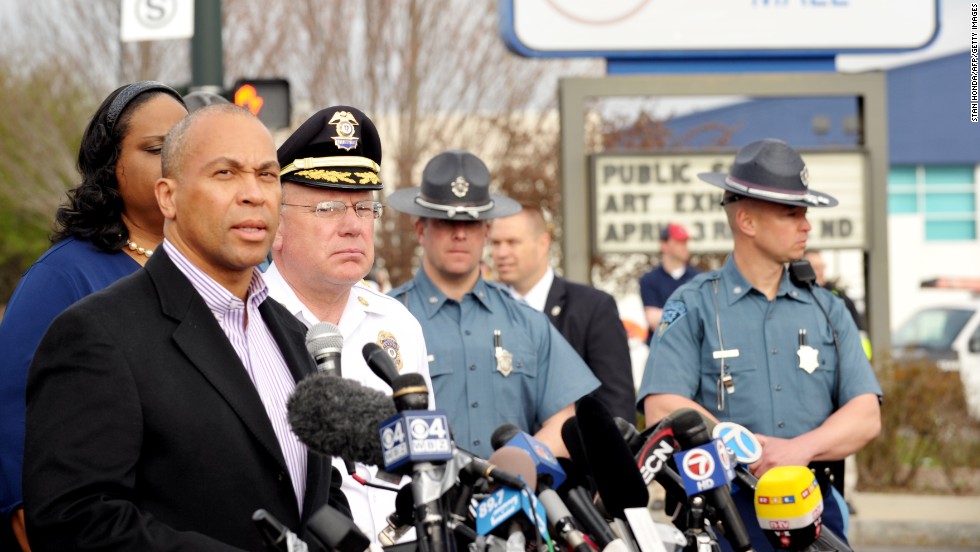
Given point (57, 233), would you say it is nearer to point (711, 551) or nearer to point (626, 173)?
point (711, 551)

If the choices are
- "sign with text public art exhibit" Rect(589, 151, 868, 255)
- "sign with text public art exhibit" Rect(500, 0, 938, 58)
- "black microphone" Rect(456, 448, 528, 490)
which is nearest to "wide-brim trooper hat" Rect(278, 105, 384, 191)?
"black microphone" Rect(456, 448, 528, 490)

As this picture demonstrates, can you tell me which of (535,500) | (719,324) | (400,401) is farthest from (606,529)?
(719,324)

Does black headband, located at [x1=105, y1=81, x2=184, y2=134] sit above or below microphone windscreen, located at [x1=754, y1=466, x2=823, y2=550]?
above

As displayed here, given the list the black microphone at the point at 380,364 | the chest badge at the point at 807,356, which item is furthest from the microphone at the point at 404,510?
the chest badge at the point at 807,356

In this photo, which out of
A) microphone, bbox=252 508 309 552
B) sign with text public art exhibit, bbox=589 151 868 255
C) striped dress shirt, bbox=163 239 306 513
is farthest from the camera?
sign with text public art exhibit, bbox=589 151 868 255

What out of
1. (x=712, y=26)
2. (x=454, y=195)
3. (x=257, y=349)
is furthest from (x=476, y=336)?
(x=712, y=26)

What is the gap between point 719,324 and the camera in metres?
5.79

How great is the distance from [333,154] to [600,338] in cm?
301

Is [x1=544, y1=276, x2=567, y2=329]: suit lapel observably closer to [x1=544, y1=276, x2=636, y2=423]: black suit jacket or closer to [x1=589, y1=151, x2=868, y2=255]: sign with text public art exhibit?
[x1=544, y1=276, x2=636, y2=423]: black suit jacket

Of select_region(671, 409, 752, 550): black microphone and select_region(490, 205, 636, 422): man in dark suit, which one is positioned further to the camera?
select_region(490, 205, 636, 422): man in dark suit

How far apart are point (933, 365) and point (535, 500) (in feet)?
40.6

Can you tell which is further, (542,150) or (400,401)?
(542,150)

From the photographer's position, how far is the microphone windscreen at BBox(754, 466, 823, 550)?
3.95 m

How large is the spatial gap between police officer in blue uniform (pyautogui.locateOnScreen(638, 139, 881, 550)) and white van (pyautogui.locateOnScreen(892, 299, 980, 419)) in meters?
15.9
